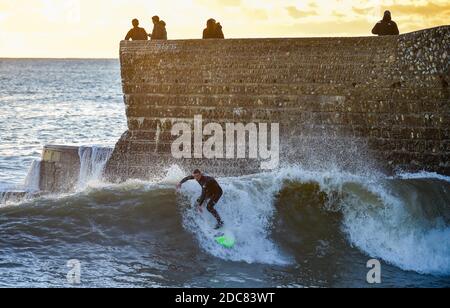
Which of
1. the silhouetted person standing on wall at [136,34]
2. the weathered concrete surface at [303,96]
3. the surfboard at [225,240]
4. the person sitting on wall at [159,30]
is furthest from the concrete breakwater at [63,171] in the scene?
the surfboard at [225,240]

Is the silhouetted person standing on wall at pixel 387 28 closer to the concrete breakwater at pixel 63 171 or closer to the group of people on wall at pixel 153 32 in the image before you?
the group of people on wall at pixel 153 32

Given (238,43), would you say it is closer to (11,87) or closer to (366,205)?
(366,205)

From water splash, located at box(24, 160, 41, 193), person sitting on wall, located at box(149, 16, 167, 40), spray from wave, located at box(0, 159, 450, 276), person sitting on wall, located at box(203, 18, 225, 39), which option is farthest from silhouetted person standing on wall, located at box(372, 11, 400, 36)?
water splash, located at box(24, 160, 41, 193)

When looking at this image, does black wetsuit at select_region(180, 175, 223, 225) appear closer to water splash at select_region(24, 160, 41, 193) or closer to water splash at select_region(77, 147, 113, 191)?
water splash at select_region(77, 147, 113, 191)

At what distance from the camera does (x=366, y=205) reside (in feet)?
51.5

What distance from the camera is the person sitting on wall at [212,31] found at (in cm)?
1827

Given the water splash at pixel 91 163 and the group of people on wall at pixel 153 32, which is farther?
the group of people on wall at pixel 153 32

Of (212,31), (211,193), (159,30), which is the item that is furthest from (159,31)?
(211,193)

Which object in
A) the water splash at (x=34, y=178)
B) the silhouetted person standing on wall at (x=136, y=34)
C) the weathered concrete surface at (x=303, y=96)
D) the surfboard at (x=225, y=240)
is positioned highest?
the silhouetted person standing on wall at (x=136, y=34)

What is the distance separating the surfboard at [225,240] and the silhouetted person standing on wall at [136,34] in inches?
225

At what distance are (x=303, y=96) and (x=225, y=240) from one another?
144 inches

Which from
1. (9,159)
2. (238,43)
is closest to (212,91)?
(238,43)

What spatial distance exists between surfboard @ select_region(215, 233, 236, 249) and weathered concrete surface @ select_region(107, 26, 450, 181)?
8.56 feet
